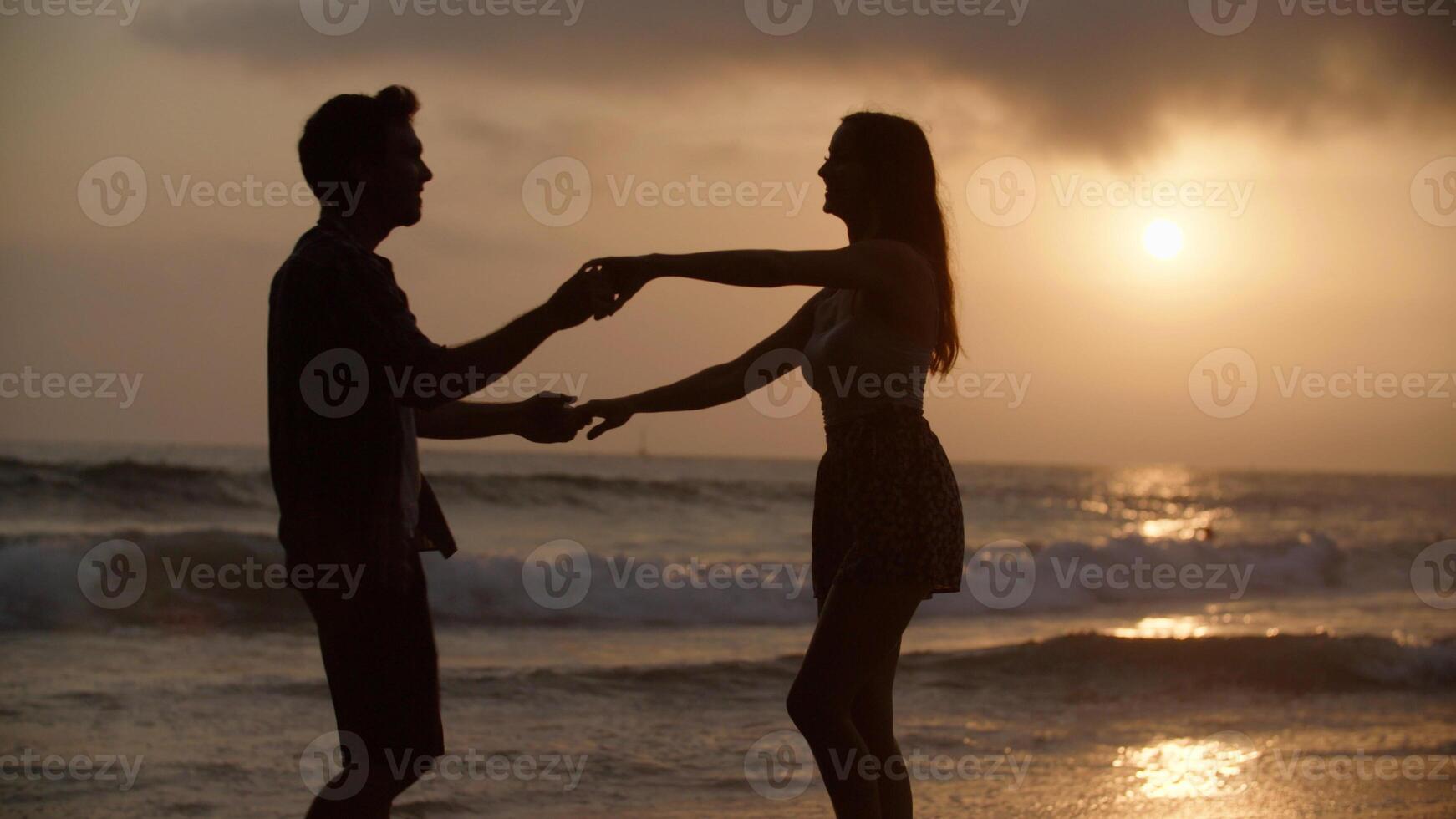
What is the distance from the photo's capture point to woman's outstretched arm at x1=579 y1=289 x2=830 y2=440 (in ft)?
11.8

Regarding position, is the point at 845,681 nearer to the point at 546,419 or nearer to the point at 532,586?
the point at 546,419

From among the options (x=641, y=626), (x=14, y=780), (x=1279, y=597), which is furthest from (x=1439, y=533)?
(x=14, y=780)

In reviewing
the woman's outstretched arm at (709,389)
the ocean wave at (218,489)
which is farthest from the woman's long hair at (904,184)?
the ocean wave at (218,489)

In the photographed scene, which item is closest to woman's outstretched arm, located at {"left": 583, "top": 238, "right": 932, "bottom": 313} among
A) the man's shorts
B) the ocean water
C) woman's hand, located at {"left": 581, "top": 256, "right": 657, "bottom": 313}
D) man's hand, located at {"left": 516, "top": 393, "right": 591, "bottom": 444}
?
woman's hand, located at {"left": 581, "top": 256, "right": 657, "bottom": 313}

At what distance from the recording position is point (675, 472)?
4359cm

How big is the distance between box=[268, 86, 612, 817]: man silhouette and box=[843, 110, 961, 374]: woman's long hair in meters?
1.05

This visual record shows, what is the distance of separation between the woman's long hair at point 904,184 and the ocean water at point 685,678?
279 cm

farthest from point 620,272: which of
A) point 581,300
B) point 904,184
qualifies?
point 904,184

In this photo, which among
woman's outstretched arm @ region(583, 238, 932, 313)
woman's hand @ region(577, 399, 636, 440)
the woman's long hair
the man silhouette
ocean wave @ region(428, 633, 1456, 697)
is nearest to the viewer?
the man silhouette

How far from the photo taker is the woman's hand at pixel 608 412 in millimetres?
3781

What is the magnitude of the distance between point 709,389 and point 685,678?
533 cm

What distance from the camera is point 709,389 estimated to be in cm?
371

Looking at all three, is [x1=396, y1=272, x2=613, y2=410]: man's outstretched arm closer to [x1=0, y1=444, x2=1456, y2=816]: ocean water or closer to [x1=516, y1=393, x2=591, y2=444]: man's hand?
[x1=516, y1=393, x2=591, y2=444]: man's hand

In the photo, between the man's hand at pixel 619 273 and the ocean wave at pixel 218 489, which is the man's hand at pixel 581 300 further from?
the ocean wave at pixel 218 489
